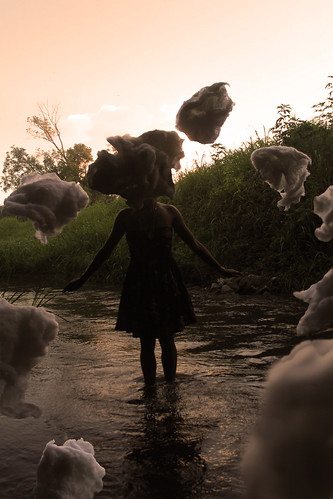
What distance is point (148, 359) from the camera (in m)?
3.38

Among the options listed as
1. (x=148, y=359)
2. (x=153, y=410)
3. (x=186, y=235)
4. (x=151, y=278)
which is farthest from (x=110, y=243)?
(x=153, y=410)

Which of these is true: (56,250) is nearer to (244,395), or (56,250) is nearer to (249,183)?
(249,183)

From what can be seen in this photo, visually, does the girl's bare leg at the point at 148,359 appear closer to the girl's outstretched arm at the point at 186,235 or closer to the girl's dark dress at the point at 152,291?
the girl's dark dress at the point at 152,291

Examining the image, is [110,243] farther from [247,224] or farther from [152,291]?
[247,224]

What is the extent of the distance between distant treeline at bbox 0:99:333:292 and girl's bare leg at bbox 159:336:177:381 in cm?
262

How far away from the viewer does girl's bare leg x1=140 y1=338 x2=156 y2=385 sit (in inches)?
131

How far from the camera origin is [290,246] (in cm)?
742

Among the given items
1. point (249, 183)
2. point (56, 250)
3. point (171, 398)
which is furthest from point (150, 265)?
point (56, 250)

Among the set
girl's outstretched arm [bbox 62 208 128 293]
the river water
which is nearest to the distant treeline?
the river water

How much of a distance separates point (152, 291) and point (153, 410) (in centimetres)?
72

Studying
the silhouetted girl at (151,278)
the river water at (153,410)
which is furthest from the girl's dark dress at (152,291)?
the river water at (153,410)

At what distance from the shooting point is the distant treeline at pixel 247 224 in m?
7.25

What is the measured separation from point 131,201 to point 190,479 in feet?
4.16

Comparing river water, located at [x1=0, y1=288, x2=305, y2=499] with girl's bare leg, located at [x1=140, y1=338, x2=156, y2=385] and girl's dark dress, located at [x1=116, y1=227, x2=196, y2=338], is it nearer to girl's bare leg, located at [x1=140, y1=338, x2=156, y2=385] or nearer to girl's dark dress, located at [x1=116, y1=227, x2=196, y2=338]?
girl's bare leg, located at [x1=140, y1=338, x2=156, y2=385]
